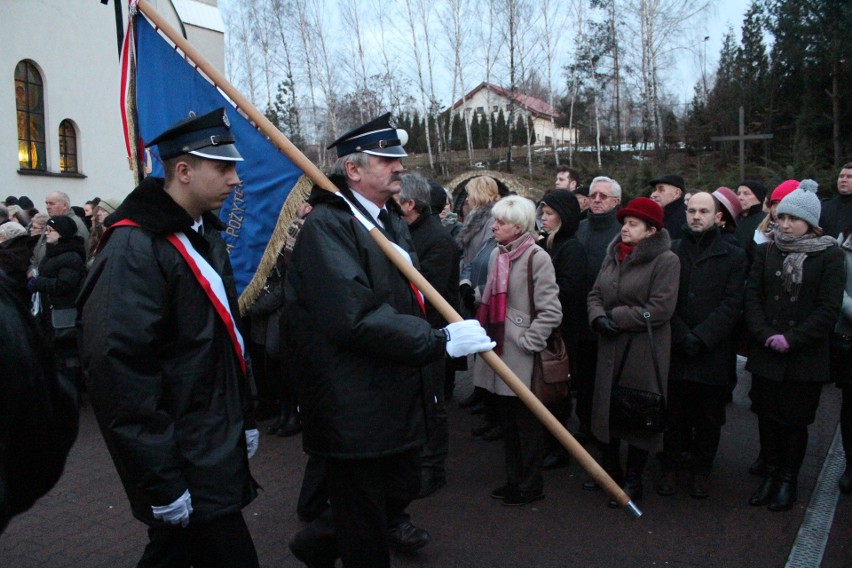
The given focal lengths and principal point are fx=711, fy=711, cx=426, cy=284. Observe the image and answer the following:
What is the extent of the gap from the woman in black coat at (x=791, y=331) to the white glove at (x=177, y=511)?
11.8 feet

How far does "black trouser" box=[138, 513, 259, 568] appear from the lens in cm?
256

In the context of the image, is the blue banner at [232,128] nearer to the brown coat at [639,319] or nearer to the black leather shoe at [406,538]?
the black leather shoe at [406,538]

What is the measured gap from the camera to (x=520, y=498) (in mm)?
4648

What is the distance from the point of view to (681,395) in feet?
15.7

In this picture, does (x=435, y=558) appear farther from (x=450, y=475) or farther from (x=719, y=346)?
(x=719, y=346)

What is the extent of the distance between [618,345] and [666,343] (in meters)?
0.29

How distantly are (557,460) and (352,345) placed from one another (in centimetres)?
309

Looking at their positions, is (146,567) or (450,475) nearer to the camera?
(146,567)

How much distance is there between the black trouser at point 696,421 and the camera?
15.5 ft

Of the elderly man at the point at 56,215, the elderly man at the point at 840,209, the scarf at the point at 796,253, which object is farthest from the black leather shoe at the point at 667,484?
the elderly man at the point at 56,215

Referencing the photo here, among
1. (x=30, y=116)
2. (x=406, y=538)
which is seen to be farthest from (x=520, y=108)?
(x=406, y=538)

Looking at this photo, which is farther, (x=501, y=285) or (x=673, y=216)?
(x=673, y=216)

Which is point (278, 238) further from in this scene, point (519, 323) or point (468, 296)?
point (468, 296)

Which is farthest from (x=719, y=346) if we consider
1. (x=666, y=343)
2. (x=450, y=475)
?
(x=450, y=475)
